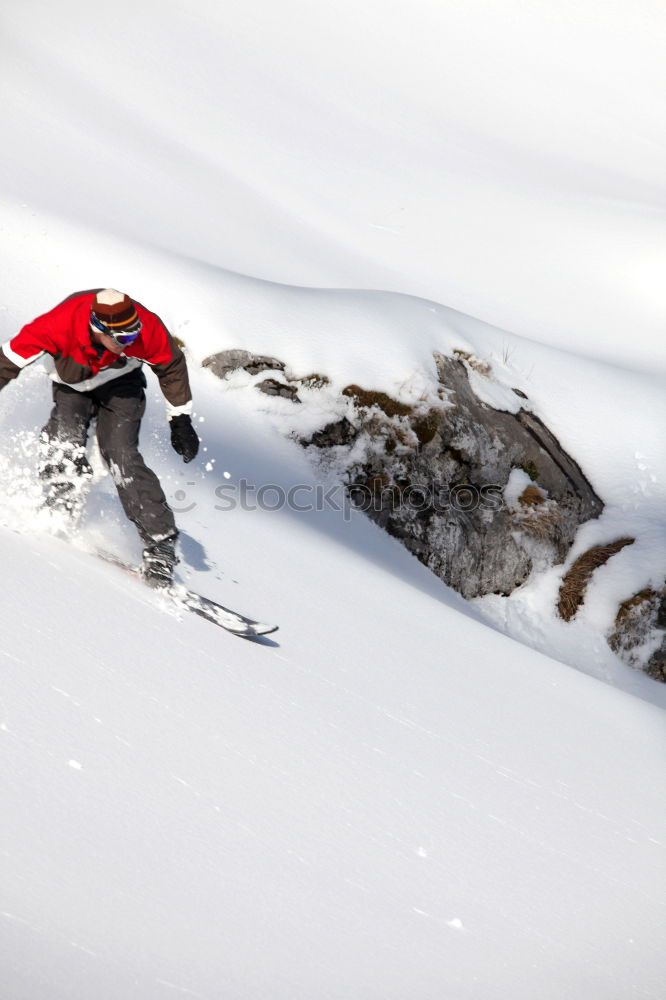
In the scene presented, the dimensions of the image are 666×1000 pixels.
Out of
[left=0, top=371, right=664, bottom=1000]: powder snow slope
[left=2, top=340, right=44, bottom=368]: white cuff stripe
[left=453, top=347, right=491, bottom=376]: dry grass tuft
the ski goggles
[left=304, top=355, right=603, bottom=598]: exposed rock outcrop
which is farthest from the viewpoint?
[left=453, top=347, right=491, bottom=376]: dry grass tuft

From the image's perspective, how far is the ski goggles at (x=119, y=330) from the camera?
4.38 metres

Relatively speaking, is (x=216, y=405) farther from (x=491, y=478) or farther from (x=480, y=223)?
(x=480, y=223)

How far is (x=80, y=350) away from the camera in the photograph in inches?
181

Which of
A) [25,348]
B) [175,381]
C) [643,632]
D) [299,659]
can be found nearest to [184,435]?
[175,381]

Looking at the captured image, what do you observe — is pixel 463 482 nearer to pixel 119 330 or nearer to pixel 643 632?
pixel 643 632

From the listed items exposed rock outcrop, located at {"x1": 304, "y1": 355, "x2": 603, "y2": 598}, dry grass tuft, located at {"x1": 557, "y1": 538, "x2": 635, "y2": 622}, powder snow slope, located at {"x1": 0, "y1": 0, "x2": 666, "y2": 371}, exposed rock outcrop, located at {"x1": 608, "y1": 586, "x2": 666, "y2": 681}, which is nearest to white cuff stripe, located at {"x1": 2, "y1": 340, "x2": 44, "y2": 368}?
exposed rock outcrop, located at {"x1": 304, "y1": 355, "x2": 603, "y2": 598}

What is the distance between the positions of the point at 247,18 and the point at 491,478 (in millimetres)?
20107

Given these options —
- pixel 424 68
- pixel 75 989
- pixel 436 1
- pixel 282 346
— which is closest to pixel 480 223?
pixel 424 68

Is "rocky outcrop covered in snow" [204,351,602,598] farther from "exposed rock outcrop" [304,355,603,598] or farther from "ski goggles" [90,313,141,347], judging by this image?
"ski goggles" [90,313,141,347]

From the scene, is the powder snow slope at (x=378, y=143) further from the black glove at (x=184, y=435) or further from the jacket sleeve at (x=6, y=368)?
the jacket sleeve at (x=6, y=368)

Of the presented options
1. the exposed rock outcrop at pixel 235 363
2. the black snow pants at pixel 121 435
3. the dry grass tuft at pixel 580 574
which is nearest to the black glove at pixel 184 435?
the black snow pants at pixel 121 435

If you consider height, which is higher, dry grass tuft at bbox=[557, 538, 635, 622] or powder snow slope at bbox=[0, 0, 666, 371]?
powder snow slope at bbox=[0, 0, 666, 371]

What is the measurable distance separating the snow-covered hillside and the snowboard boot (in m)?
0.19

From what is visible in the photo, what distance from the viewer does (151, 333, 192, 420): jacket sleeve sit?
4.81m
